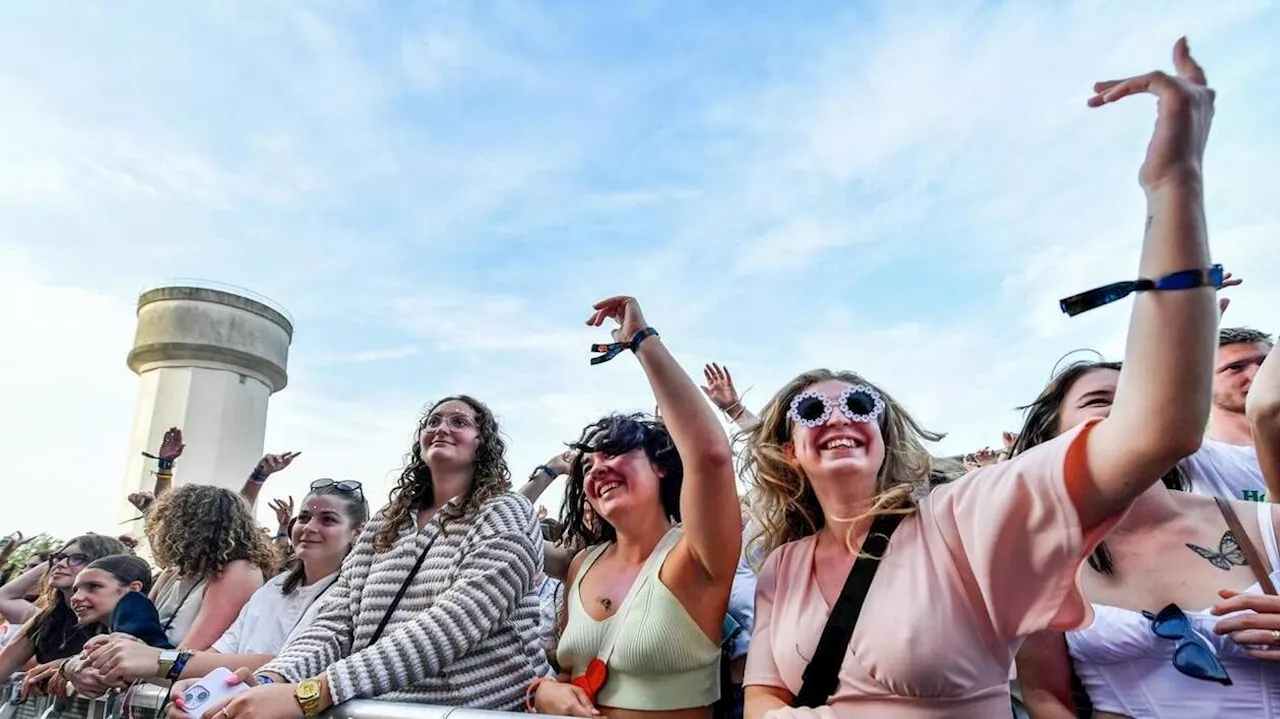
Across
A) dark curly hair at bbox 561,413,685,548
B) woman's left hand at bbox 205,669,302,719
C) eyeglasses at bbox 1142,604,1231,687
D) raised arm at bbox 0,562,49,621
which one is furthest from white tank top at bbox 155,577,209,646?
eyeglasses at bbox 1142,604,1231,687

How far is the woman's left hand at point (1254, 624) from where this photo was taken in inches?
66.6

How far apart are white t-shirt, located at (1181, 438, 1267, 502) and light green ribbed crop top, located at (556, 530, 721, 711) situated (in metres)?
1.68

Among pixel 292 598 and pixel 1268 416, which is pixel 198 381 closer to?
pixel 292 598

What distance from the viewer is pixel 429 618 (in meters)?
2.45

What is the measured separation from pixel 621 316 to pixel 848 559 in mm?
952

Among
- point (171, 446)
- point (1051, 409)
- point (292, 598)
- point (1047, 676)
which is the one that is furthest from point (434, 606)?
point (171, 446)

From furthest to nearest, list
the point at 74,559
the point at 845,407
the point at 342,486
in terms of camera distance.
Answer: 1. the point at 74,559
2. the point at 342,486
3. the point at 845,407

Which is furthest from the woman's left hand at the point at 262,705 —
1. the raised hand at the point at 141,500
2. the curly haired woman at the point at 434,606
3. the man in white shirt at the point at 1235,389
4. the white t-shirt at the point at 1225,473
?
the raised hand at the point at 141,500

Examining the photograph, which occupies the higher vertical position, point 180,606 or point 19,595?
point 19,595

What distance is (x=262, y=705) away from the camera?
221 centimetres

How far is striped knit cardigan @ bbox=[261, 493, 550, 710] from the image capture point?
241 centimetres

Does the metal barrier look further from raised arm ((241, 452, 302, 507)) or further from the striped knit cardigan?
raised arm ((241, 452, 302, 507))

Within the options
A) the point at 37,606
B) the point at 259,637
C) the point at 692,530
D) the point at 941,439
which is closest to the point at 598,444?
the point at 692,530

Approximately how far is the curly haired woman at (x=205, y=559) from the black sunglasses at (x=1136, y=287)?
3.98 m
